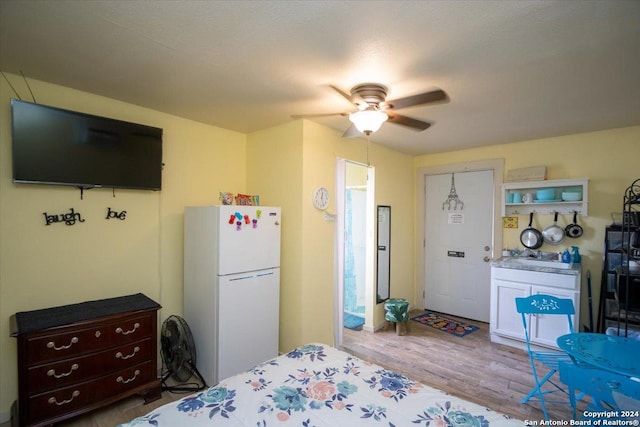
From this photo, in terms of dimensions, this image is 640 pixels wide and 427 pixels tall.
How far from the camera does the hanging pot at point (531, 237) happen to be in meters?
3.57

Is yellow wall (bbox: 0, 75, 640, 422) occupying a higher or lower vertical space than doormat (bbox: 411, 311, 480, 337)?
higher

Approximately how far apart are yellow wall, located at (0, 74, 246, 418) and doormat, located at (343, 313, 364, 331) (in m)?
2.19

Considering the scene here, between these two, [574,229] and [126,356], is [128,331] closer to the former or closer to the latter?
[126,356]

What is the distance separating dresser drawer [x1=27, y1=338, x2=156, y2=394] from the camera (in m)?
1.90

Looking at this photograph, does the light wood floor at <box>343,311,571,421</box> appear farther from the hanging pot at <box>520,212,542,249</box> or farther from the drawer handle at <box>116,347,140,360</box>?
the drawer handle at <box>116,347,140,360</box>

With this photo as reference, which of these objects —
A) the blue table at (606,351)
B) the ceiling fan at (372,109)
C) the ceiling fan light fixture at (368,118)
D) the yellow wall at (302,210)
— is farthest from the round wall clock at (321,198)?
the blue table at (606,351)

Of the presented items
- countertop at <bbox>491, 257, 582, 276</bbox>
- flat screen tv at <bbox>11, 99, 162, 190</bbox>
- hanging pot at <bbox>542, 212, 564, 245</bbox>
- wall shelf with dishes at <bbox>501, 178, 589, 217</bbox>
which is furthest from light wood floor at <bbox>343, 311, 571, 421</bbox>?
flat screen tv at <bbox>11, 99, 162, 190</bbox>

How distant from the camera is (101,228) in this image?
2.48 meters

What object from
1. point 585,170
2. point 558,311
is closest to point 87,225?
point 558,311

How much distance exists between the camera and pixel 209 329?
2.58 m

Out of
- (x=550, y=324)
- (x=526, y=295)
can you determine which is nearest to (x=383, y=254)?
(x=526, y=295)

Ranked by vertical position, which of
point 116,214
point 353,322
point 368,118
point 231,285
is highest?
point 368,118

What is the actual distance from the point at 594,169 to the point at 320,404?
387cm

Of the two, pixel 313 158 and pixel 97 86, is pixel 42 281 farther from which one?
pixel 313 158
